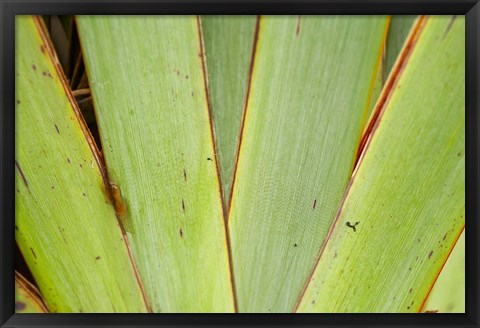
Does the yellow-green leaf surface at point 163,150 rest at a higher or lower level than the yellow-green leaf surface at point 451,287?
higher

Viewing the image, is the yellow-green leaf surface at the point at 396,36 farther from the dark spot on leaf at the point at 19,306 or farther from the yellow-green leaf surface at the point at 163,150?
the dark spot on leaf at the point at 19,306

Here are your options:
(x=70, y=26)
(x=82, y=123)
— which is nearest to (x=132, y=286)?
(x=82, y=123)

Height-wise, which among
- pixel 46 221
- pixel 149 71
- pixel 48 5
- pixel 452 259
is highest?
pixel 48 5

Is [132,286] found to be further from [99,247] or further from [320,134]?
[320,134]

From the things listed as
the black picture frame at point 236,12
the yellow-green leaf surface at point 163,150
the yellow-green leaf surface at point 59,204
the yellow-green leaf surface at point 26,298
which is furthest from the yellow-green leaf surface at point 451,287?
the yellow-green leaf surface at point 26,298

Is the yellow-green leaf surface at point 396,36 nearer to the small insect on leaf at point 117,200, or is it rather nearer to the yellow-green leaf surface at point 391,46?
the yellow-green leaf surface at point 391,46

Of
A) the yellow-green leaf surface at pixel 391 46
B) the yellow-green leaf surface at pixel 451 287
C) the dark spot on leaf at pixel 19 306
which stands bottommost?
the yellow-green leaf surface at pixel 451 287

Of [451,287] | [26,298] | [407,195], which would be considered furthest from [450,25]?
[26,298]

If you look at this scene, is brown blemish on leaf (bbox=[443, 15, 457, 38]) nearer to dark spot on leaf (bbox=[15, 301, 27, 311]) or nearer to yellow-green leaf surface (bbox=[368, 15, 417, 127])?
yellow-green leaf surface (bbox=[368, 15, 417, 127])
